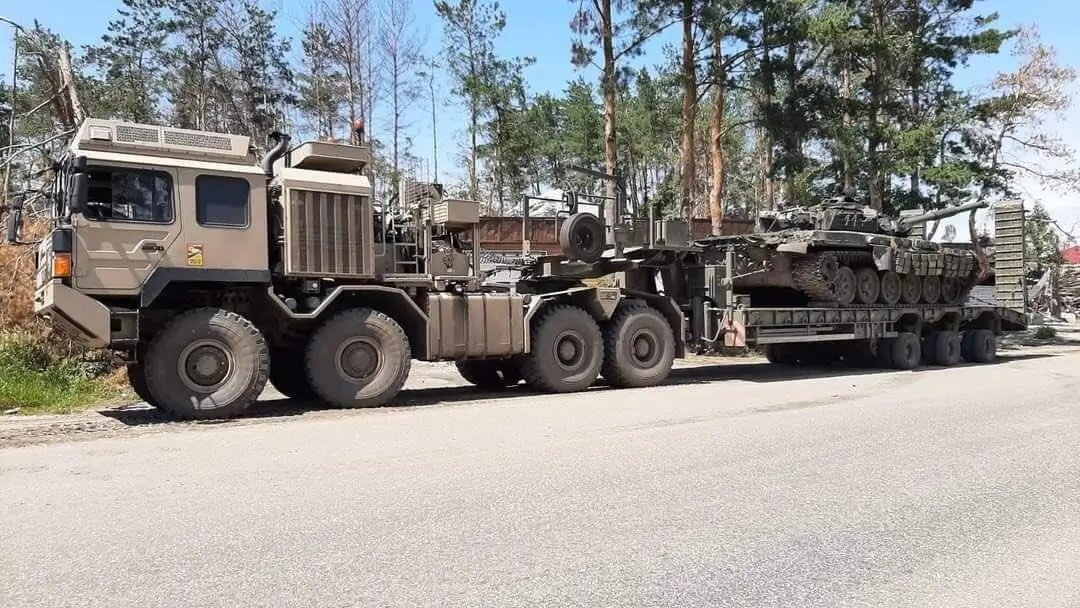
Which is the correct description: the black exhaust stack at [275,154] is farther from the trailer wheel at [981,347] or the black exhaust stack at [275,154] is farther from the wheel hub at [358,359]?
the trailer wheel at [981,347]

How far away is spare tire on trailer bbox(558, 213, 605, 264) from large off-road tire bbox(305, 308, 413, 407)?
11.7 ft

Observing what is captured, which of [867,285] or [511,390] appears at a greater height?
[867,285]

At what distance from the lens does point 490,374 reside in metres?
14.1

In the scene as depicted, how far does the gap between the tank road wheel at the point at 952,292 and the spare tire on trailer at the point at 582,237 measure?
28.5 feet

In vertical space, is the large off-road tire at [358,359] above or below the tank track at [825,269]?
below

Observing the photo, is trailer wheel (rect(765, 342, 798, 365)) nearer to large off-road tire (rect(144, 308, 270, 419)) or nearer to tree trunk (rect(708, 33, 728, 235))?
tree trunk (rect(708, 33, 728, 235))

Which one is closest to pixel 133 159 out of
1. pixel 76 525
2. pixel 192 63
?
pixel 76 525

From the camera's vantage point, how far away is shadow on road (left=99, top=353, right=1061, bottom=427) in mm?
10414

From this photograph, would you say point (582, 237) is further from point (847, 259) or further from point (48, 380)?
point (48, 380)

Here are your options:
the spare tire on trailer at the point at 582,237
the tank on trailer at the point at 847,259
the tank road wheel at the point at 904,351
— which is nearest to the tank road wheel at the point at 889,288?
the tank on trailer at the point at 847,259

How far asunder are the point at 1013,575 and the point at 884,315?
12.9m

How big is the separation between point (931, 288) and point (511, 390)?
966cm

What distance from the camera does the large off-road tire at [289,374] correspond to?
460 inches

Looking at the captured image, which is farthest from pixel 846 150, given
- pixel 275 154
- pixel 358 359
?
pixel 275 154
